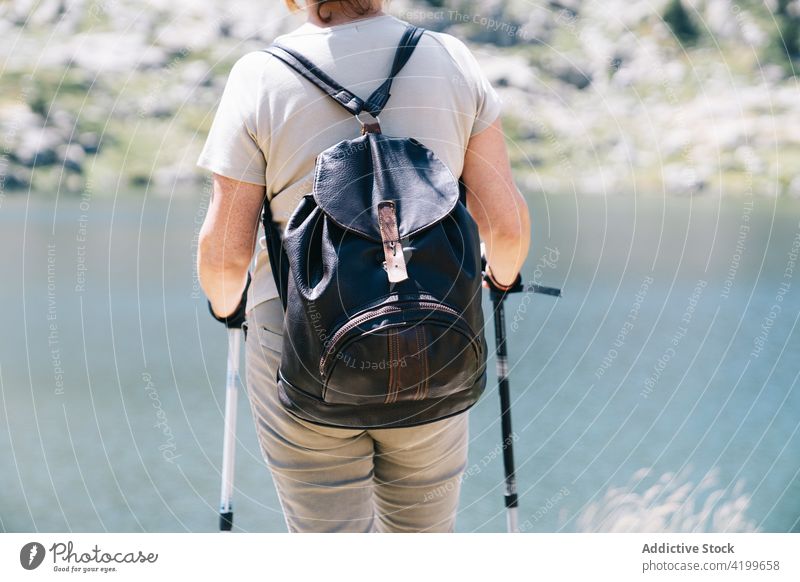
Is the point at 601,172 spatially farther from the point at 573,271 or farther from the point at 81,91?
the point at 573,271

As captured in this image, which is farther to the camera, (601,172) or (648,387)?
(601,172)

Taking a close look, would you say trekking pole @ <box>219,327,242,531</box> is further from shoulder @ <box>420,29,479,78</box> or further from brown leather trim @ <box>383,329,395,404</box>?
shoulder @ <box>420,29,479,78</box>

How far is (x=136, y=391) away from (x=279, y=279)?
43.9ft

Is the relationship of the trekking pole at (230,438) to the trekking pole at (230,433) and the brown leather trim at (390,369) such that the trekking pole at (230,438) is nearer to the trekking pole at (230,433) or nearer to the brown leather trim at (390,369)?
the trekking pole at (230,433)

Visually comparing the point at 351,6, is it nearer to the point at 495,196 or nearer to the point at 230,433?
the point at 495,196

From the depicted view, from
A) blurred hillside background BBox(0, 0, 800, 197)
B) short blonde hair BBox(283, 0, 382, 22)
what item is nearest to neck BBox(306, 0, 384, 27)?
short blonde hair BBox(283, 0, 382, 22)

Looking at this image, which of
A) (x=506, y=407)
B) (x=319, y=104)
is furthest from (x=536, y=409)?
(x=319, y=104)

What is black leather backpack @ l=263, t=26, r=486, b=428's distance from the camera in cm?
186

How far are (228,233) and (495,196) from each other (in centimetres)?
64

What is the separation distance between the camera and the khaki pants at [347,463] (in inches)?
82.7

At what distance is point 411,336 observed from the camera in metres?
1.85
